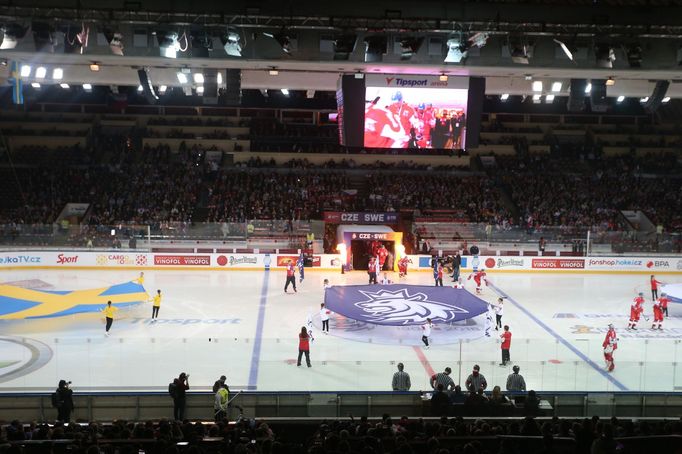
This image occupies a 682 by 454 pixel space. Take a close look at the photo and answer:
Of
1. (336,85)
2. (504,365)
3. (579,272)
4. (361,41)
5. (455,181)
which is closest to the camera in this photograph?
(504,365)

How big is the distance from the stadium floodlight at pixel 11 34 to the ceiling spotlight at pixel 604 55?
13423 mm

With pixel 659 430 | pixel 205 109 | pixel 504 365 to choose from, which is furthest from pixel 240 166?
pixel 659 430

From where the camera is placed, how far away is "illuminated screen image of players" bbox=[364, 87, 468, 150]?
19.8 metres

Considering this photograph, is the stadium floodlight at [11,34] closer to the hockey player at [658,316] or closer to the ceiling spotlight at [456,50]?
the ceiling spotlight at [456,50]

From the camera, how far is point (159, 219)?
3375 centimetres

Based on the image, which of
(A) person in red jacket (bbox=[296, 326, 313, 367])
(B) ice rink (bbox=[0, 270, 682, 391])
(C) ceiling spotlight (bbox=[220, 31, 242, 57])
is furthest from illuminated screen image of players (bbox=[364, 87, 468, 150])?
(A) person in red jacket (bbox=[296, 326, 313, 367])

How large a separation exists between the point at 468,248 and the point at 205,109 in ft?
72.1

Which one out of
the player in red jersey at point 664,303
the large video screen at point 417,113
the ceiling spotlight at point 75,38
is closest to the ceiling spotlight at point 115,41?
A: the ceiling spotlight at point 75,38

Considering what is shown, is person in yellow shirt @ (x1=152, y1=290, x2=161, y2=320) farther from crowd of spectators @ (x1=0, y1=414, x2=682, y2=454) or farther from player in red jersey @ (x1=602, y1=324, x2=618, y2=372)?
player in red jersey @ (x1=602, y1=324, x2=618, y2=372)

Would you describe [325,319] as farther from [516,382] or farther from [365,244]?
[365,244]

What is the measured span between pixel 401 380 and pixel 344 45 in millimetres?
7998

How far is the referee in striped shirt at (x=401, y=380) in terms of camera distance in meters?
12.4

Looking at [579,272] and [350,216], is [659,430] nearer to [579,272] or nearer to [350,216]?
[579,272]

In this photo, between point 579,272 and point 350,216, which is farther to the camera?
point 350,216
